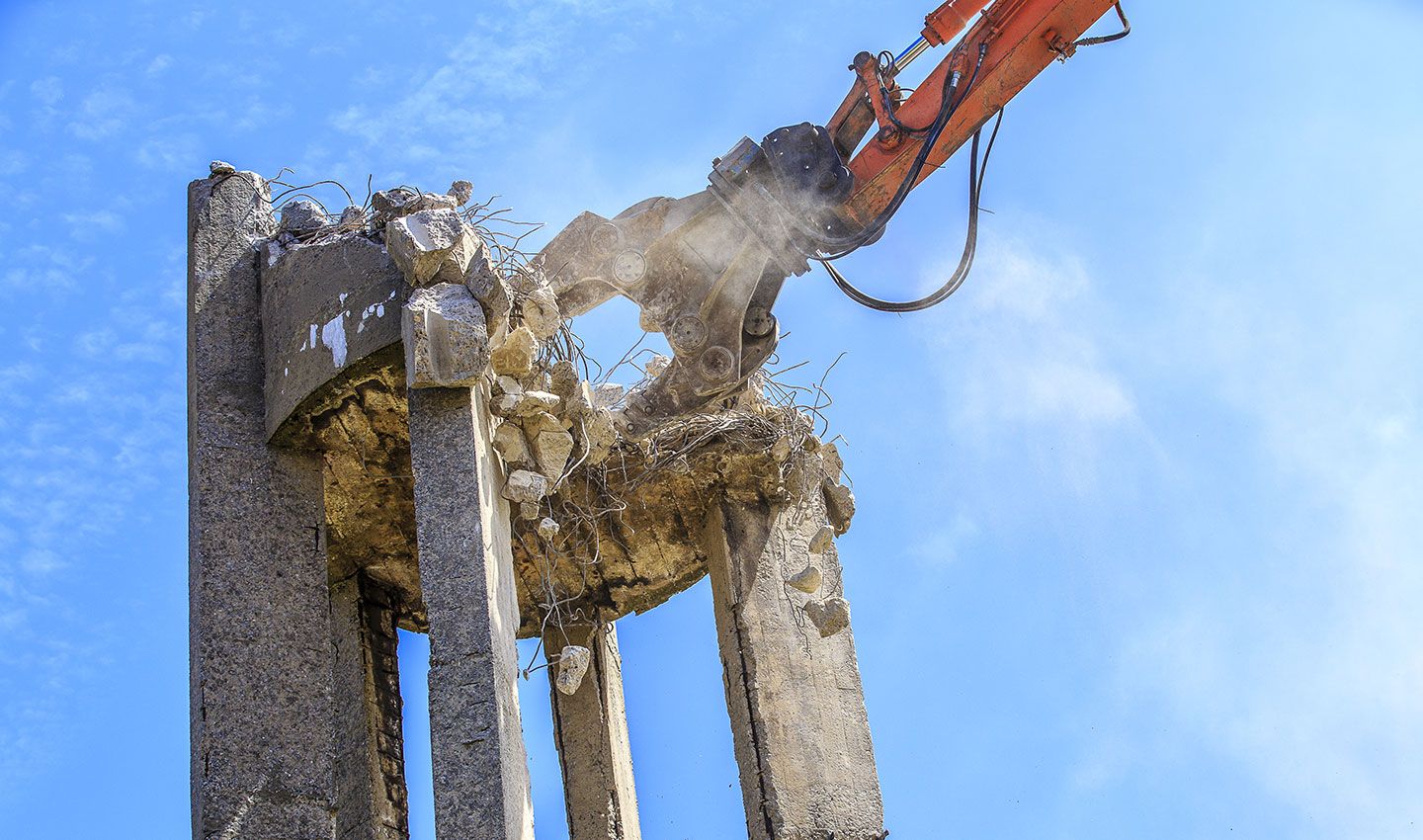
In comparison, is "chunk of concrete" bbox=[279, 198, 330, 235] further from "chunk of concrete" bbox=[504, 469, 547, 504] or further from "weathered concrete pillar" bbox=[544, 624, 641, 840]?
"weathered concrete pillar" bbox=[544, 624, 641, 840]

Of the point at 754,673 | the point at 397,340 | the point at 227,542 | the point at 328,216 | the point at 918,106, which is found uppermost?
the point at 918,106

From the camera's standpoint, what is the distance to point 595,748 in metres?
9.92

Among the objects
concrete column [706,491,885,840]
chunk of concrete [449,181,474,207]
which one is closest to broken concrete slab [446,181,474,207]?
chunk of concrete [449,181,474,207]

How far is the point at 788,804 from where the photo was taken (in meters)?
8.46

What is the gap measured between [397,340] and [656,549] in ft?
7.72

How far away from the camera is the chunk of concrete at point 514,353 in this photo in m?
7.97

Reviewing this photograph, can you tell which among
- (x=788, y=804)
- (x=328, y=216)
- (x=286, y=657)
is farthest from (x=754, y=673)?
(x=328, y=216)

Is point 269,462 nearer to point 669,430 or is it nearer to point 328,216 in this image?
point 328,216

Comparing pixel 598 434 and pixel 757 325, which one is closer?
pixel 598 434

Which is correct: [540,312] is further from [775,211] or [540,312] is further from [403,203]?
[775,211]

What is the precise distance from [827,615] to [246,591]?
2521 mm

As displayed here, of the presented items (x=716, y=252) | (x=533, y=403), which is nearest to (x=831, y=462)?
(x=716, y=252)

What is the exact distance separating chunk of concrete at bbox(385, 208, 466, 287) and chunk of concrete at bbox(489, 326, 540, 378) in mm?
397

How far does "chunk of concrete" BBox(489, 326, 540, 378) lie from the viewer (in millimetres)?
7969
